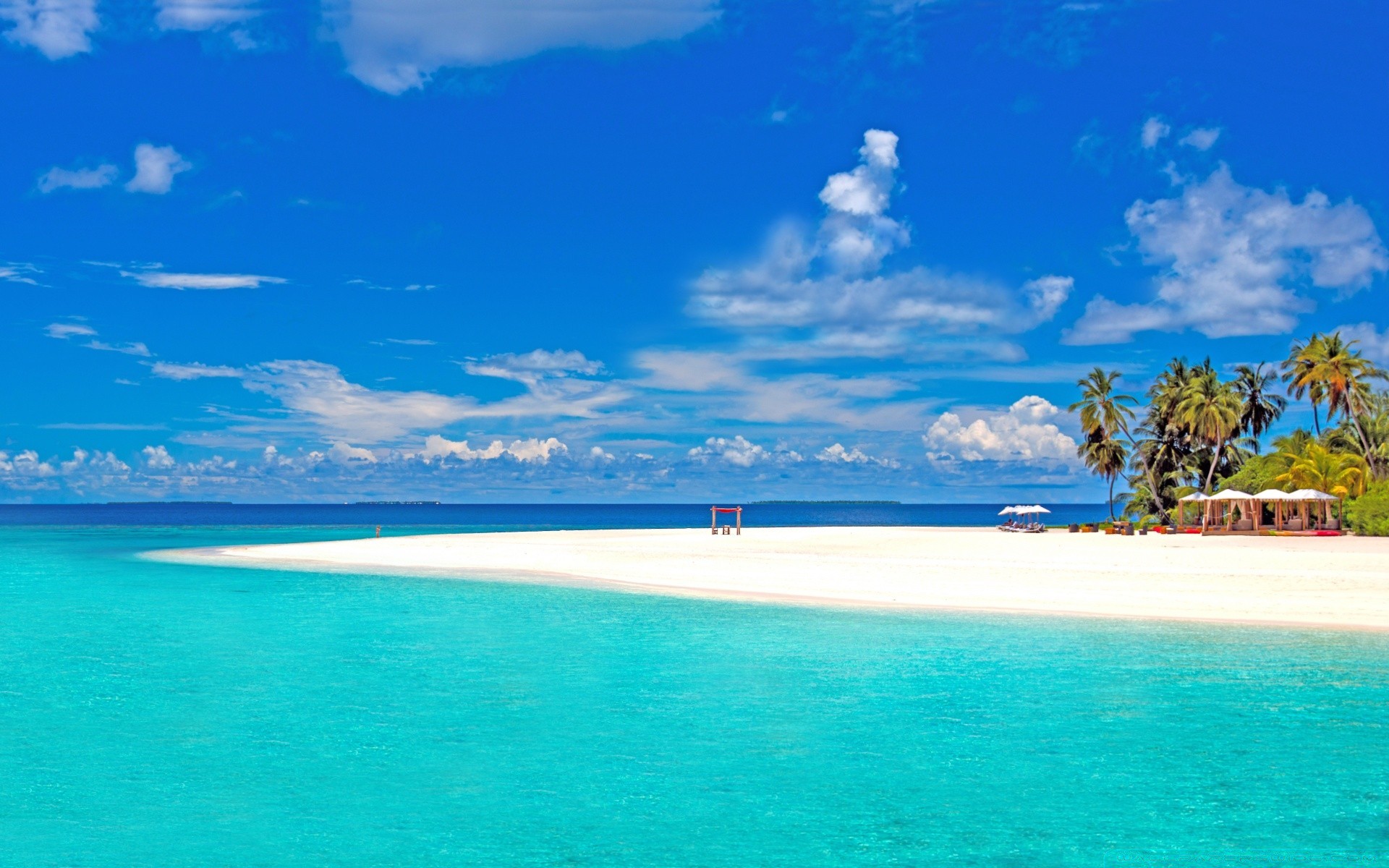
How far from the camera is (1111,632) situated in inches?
939

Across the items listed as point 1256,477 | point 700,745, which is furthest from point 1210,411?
point 700,745

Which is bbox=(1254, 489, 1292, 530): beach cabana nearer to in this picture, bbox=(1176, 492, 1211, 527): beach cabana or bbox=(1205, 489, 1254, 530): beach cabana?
bbox=(1205, 489, 1254, 530): beach cabana

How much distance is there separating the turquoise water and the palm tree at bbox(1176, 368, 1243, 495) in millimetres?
49709

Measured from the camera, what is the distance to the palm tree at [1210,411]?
69125 millimetres

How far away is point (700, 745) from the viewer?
14188 mm

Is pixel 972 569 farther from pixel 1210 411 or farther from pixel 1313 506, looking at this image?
pixel 1210 411

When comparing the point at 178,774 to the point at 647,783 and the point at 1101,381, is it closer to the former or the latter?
the point at 647,783

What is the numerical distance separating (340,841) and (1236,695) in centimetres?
1378

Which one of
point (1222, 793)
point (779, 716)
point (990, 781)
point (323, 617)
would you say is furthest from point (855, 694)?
point (323, 617)

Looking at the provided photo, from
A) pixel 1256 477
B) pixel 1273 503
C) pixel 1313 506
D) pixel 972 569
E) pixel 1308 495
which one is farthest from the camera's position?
pixel 1256 477

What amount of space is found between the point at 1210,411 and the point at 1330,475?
9785 mm

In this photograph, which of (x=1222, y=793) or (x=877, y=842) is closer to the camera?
(x=877, y=842)

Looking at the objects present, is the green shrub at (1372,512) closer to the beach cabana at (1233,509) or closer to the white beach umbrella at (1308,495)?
the white beach umbrella at (1308,495)

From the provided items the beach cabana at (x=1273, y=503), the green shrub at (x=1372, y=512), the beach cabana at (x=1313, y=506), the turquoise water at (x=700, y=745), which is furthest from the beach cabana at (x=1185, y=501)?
the turquoise water at (x=700, y=745)
